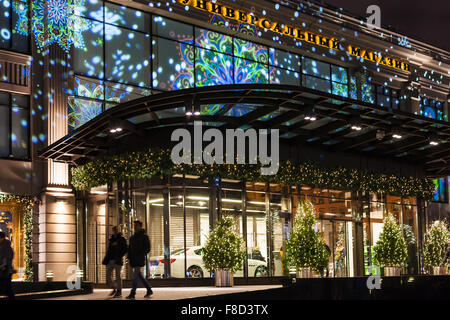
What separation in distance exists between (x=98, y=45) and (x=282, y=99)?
9.92 meters

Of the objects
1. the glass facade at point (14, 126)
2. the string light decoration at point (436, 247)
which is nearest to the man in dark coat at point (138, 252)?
the glass facade at point (14, 126)

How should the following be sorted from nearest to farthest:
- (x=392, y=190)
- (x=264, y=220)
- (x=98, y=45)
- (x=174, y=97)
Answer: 1. (x=174, y=97)
2. (x=264, y=220)
3. (x=98, y=45)
4. (x=392, y=190)

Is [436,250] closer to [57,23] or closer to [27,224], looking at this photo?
[27,224]

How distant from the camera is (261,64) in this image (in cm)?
3356

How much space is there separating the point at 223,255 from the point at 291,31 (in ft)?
54.0

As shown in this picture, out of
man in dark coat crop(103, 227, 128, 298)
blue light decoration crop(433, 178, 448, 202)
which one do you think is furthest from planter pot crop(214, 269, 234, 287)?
blue light decoration crop(433, 178, 448, 202)

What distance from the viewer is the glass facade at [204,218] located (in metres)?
23.5

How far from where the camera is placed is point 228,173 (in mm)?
23812

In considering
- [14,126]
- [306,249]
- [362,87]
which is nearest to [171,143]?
[306,249]

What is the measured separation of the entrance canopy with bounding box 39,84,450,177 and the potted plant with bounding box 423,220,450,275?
3987 mm

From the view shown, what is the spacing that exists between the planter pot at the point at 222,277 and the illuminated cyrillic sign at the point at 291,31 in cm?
1396

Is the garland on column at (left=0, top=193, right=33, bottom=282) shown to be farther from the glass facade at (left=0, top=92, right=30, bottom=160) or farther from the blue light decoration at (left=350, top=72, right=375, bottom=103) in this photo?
the blue light decoration at (left=350, top=72, right=375, bottom=103)
